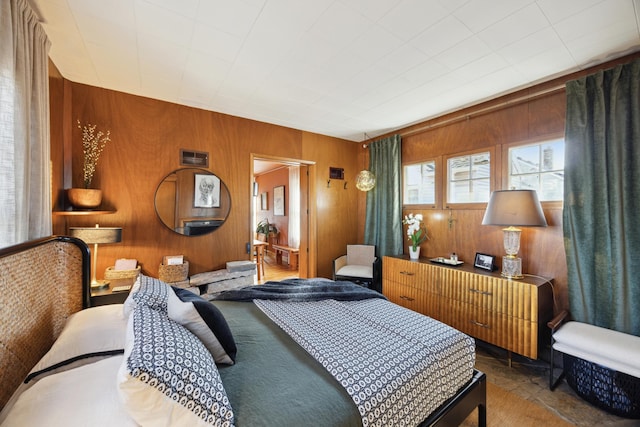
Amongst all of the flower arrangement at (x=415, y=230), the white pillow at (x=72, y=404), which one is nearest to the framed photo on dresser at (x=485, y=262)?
the flower arrangement at (x=415, y=230)

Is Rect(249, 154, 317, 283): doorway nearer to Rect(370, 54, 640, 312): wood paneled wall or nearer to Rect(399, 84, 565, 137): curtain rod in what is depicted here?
Rect(370, 54, 640, 312): wood paneled wall

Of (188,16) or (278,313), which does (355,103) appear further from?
(278,313)

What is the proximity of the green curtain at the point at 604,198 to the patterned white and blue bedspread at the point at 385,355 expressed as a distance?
1473 mm

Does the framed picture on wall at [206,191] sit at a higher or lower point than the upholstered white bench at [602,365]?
higher

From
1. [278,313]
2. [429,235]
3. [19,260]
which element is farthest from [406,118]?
[19,260]

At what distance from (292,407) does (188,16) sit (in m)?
2.26

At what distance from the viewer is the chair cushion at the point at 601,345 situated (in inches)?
66.2

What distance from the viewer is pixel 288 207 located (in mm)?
6133

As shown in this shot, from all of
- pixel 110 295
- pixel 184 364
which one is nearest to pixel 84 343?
pixel 184 364

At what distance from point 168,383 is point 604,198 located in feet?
10.5

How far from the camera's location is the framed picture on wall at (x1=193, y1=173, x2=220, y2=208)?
126 inches

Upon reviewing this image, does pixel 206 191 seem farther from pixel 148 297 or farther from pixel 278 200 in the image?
pixel 278 200

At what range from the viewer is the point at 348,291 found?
220 cm

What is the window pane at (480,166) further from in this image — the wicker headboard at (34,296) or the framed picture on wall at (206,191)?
the wicker headboard at (34,296)
